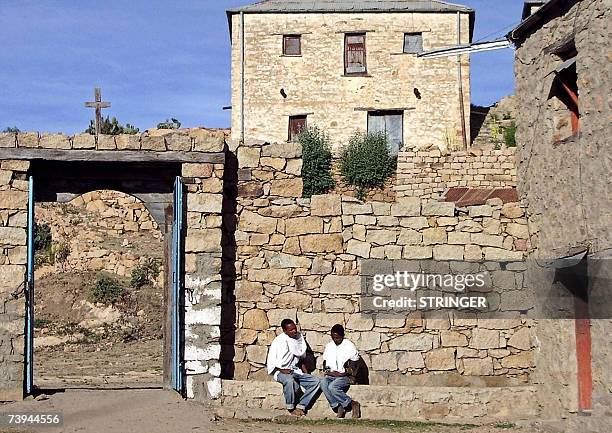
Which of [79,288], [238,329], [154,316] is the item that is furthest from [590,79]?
[79,288]

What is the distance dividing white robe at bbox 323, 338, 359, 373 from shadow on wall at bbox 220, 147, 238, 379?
129 centimetres

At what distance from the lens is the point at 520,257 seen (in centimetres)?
1199

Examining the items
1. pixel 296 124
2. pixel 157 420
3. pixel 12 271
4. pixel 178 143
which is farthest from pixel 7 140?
pixel 296 124

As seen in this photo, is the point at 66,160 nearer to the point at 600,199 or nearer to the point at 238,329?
the point at 238,329

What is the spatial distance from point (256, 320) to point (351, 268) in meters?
1.39

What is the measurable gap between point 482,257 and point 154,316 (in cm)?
1134

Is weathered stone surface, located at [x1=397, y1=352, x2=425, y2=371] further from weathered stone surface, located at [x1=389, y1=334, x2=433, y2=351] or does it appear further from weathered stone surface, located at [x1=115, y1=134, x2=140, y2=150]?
weathered stone surface, located at [x1=115, y1=134, x2=140, y2=150]

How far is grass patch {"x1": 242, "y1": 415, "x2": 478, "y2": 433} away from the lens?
10.5 m

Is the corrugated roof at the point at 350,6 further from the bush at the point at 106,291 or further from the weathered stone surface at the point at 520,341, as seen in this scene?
the weathered stone surface at the point at 520,341

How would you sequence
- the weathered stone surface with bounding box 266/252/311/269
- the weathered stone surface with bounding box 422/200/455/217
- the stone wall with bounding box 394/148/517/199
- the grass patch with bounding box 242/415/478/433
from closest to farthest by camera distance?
the grass patch with bounding box 242/415/478/433, the weathered stone surface with bounding box 266/252/311/269, the weathered stone surface with bounding box 422/200/455/217, the stone wall with bounding box 394/148/517/199

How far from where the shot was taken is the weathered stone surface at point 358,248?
11.8 m

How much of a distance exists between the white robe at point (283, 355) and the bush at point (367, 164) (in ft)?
44.7

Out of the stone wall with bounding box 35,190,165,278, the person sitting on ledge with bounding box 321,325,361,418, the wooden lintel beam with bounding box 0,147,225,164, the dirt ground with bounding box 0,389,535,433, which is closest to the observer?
the dirt ground with bounding box 0,389,535,433

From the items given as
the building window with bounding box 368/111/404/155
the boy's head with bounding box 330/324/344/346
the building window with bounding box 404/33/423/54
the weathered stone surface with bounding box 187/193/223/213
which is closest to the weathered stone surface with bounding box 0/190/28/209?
A: the weathered stone surface with bounding box 187/193/223/213
